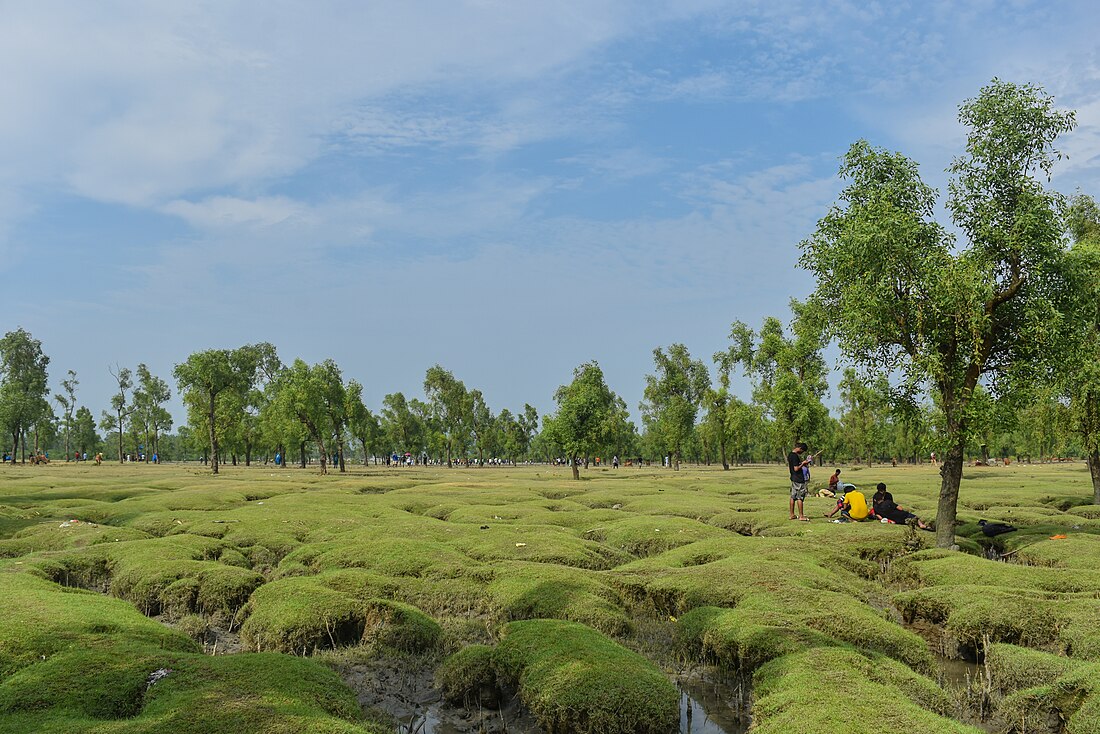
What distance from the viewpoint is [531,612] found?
14.3 meters

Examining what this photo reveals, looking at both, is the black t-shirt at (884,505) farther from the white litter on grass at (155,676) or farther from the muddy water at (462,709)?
the white litter on grass at (155,676)

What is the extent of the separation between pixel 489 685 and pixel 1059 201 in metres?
20.9

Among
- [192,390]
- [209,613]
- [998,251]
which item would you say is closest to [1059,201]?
[998,251]

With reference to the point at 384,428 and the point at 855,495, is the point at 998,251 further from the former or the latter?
the point at 384,428

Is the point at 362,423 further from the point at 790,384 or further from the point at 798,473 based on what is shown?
the point at 798,473

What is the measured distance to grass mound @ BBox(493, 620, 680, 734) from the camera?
9.23 metres

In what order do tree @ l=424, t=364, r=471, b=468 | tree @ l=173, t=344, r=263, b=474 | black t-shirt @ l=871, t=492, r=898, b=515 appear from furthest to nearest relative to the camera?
1. tree @ l=424, t=364, r=471, b=468
2. tree @ l=173, t=344, r=263, b=474
3. black t-shirt @ l=871, t=492, r=898, b=515

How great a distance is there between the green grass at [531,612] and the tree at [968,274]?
523cm

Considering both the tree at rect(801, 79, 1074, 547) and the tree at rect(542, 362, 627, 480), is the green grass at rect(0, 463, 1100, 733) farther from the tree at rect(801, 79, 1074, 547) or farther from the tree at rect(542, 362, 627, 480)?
the tree at rect(542, 362, 627, 480)

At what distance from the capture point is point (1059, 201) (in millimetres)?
19984

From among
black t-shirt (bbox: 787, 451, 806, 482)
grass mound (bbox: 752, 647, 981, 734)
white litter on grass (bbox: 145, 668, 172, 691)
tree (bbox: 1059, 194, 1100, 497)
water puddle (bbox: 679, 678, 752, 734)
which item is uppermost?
tree (bbox: 1059, 194, 1100, 497)

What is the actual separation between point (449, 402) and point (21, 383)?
66.3m

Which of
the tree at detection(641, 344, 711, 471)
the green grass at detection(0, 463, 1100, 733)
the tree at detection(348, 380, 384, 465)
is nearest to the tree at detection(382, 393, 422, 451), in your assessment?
the tree at detection(348, 380, 384, 465)

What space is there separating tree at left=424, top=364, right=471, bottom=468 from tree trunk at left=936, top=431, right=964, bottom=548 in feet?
363
